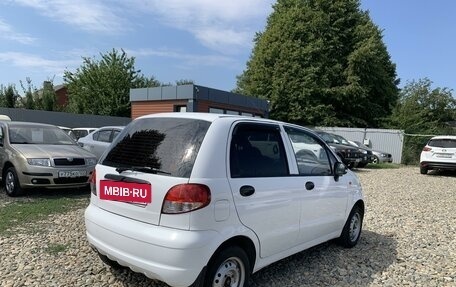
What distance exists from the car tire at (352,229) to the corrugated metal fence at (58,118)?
23875 millimetres

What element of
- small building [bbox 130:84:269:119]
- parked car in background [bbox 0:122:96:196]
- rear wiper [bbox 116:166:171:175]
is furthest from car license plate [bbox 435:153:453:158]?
rear wiper [bbox 116:166:171:175]

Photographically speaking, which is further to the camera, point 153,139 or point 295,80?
point 295,80

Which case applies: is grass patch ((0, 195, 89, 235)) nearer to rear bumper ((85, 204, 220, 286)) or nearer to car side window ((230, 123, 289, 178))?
rear bumper ((85, 204, 220, 286))

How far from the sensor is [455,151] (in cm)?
1608

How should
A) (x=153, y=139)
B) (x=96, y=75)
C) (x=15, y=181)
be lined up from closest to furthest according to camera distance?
(x=153, y=139) → (x=15, y=181) → (x=96, y=75)

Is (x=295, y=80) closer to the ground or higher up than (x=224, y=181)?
higher up

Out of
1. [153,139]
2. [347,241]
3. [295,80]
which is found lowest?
[347,241]

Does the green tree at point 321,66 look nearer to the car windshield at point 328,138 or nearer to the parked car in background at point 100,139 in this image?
the car windshield at point 328,138

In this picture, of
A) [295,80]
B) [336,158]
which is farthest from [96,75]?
[336,158]

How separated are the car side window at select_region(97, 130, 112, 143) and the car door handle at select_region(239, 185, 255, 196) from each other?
823 cm

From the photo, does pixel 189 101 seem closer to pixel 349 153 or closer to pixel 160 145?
pixel 349 153

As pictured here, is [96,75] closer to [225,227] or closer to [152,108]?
[152,108]

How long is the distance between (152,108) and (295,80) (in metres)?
13.6

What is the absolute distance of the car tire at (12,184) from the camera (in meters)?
8.07
